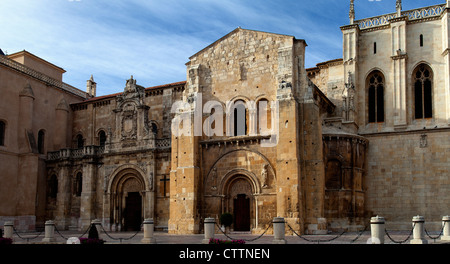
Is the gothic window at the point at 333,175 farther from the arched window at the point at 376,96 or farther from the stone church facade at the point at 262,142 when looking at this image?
the arched window at the point at 376,96

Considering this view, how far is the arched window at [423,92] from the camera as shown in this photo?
106 feet

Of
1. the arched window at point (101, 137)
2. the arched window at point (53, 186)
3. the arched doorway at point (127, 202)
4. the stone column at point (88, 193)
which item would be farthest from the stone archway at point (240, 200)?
the arched window at point (53, 186)

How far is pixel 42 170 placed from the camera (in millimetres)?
39219

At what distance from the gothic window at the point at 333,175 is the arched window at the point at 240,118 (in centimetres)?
548

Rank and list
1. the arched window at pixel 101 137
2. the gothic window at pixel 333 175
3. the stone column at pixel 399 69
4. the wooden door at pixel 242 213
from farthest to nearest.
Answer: the arched window at pixel 101 137 < the stone column at pixel 399 69 < the gothic window at pixel 333 175 < the wooden door at pixel 242 213

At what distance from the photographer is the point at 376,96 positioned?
34.0 metres

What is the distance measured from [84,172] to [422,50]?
25.2 m

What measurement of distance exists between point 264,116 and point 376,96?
944 centimetres

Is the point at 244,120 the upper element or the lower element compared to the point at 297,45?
lower

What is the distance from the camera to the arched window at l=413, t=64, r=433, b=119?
32438mm

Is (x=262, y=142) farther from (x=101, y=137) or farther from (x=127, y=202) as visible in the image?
(x=101, y=137)
